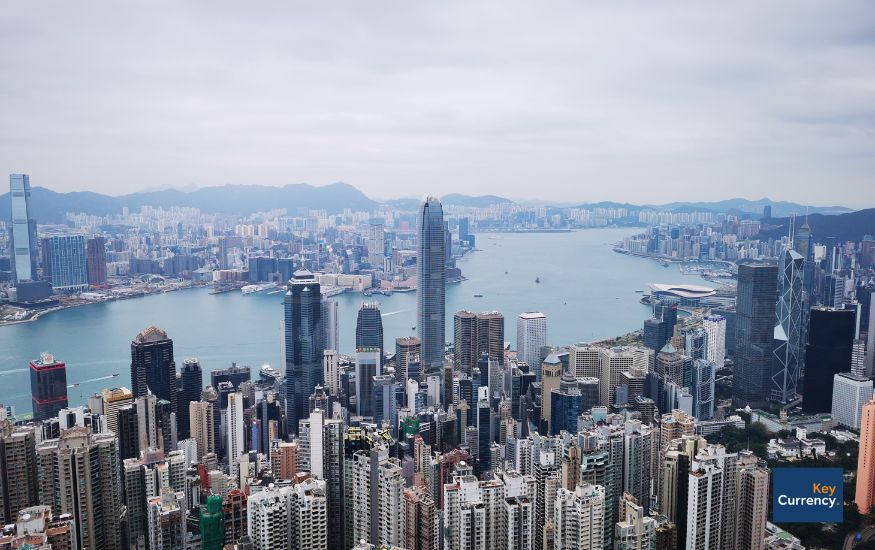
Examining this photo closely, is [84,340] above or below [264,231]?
below

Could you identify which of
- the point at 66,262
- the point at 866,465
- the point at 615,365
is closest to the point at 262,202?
the point at 66,262

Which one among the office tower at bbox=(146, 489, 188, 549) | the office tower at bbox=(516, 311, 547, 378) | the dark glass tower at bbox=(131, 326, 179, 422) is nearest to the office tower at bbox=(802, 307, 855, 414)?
the office tower at bbox=(516, 311, 547, 378)

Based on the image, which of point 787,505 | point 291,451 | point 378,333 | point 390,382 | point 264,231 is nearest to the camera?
point 787,505

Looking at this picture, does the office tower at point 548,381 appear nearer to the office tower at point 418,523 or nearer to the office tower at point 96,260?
the office tower at point 418,523

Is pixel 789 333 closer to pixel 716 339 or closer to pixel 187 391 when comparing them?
pixel 716 339

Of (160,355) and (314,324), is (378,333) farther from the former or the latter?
(160,355)

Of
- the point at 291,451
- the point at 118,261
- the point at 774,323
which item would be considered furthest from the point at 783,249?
the point at 118,261
